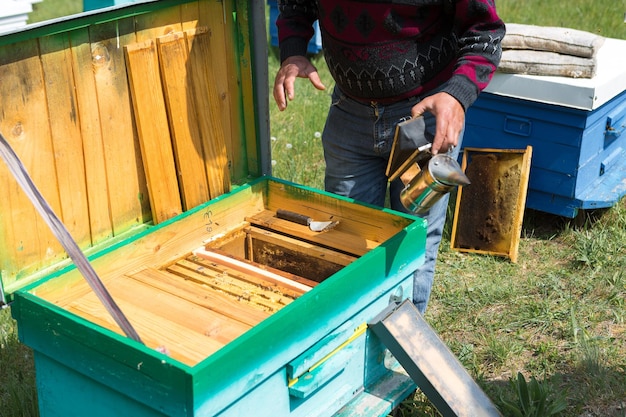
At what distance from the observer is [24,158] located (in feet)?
6.06

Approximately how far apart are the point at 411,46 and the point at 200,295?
2.95 ft

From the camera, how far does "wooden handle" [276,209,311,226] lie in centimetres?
236

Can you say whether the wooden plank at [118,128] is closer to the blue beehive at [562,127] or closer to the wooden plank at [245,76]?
the wooden plank at [245,76]

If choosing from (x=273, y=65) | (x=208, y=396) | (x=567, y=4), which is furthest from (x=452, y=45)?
(x=567, y=4)

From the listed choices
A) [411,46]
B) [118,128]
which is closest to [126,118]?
[118,128]

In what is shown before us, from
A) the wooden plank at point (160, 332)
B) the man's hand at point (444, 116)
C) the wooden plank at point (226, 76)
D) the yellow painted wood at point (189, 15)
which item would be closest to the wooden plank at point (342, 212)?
the wooden plank at point (226, 76)

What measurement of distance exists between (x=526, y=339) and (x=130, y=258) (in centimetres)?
156

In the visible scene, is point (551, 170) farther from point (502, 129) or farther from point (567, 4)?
point (567, 4)

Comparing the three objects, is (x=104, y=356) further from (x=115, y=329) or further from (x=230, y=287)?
(x=230, y=287)

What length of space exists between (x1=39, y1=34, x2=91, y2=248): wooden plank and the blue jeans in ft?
2.62

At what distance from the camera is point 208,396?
5.11ft

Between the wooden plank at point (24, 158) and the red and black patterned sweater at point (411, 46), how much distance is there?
812 millimetres

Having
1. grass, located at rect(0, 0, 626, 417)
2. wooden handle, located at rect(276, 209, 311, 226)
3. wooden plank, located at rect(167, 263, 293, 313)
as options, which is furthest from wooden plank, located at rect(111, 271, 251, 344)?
grass, located at rect(0, 0, 626, 417)

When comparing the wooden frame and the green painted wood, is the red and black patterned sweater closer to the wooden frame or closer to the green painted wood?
the green painted wood
